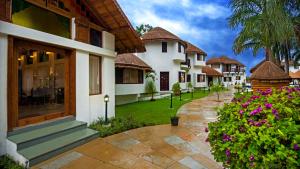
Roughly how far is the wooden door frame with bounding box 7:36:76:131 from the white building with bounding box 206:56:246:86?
54.4 meters

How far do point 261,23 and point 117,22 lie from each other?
25.6 feet

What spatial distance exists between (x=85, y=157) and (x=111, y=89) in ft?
14.8

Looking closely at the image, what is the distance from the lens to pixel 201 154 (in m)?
6.36

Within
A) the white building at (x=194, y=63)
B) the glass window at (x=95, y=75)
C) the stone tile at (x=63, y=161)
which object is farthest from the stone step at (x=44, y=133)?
the white building at (x=194, y=63)

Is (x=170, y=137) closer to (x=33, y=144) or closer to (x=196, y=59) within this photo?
(x=33, y=144)

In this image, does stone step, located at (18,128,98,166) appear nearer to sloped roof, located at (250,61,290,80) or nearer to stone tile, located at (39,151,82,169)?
stone tile, located at (39,151,82,169)

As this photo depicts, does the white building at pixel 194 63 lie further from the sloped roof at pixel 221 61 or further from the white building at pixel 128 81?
the sloped roof at pixel 221 61

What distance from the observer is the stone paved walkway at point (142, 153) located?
216 inches

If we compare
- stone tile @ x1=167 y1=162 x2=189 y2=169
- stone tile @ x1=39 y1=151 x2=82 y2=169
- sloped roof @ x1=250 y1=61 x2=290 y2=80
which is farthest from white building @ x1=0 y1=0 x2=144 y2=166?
sloped roof @ x1=250 y1=61 x2=290 y2=80

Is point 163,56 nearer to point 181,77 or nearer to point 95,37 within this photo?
point 181,77

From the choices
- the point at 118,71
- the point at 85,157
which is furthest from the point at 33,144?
the point at 118,71

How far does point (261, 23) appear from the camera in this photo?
1225cm

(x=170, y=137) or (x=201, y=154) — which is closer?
(x=201, y=154)

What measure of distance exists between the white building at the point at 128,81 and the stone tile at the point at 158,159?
1140 centimetres
